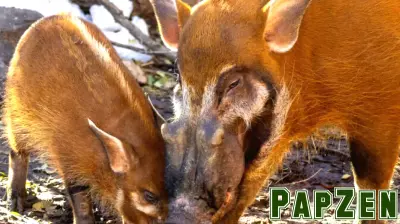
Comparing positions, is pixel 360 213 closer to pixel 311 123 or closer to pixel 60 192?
pixel 311 123

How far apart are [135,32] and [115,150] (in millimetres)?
3255

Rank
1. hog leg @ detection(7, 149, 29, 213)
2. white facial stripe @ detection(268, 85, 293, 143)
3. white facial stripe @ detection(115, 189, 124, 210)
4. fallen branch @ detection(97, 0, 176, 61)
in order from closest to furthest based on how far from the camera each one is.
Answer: white facial stripe @ detection(268, 85, 293, 143) < white facial stripe @ detection(115, 189, 124, 210) < hog leg @ detection(7, 149, 29, 213) < fallen branch @ detection(97, 0, 176, 61)

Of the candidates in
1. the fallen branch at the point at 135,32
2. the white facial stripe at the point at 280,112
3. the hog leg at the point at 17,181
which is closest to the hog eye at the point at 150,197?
the white facial stripe at the point at 280,112

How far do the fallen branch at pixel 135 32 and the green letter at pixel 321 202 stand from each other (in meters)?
2.49

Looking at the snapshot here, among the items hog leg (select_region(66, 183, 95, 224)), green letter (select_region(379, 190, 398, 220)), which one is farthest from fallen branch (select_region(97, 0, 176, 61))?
green letter (select_region(379, 190, 398, 220))

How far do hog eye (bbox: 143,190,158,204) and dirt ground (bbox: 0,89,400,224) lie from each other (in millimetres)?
764

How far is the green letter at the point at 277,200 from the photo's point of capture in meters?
4.56

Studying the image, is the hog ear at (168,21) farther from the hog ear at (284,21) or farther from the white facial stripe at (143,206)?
the white facial stripe at (143,206)

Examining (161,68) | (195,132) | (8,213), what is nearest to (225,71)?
(195,132)

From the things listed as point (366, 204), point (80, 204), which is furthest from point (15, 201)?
point (366, 204)

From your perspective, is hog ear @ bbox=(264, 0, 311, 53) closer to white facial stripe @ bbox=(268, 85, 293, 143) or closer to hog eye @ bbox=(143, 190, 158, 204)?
white facial stripe @ bbox=(268, 85, 293, 143)

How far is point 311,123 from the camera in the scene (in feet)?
13.0

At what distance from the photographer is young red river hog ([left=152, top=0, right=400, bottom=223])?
3354 millimetres

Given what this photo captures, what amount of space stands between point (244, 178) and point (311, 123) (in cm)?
56
